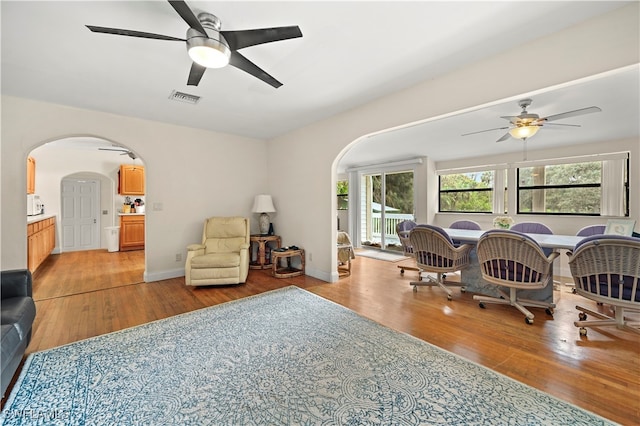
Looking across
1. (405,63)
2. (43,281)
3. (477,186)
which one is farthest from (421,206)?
(43,281)

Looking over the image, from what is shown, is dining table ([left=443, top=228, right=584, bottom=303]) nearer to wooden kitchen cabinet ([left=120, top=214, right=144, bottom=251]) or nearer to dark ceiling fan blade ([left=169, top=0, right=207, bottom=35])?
dark ceiling fan blade ([left=169, top=0, right=207, bottom=35])

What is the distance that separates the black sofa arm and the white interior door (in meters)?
6.12

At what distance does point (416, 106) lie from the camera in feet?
9.61

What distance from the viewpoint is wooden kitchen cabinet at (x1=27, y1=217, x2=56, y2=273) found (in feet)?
13.3

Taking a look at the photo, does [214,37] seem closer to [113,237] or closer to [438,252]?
[438,252]

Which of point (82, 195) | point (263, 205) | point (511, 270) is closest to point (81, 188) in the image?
point (82, 195)

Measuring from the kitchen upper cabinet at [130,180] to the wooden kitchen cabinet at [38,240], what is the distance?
61.9 inches

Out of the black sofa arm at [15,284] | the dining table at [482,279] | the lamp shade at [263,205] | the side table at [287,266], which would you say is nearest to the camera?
the black sofa arm at [15,284]

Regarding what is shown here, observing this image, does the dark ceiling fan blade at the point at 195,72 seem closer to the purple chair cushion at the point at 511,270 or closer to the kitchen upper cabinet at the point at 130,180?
the purple chair cushion at the point at 511,270

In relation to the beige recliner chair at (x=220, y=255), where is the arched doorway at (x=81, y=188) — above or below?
above

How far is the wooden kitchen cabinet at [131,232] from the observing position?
6.94 m

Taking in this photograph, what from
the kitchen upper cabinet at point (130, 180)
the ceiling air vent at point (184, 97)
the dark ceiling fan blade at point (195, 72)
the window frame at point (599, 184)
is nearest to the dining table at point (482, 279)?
the window frame at point (599, 184)

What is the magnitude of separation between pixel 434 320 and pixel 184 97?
154 inches

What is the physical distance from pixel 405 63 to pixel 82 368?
3.64m
